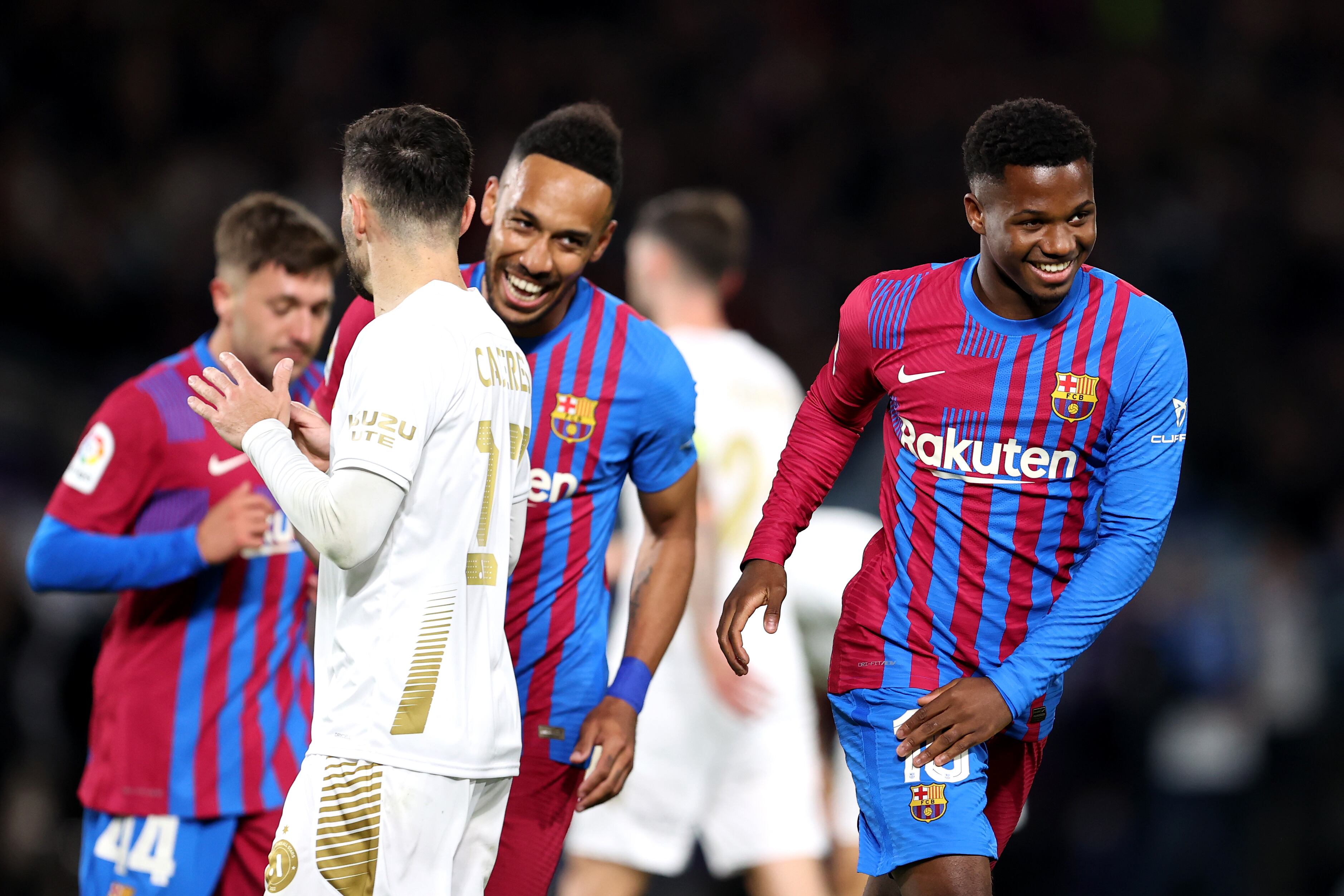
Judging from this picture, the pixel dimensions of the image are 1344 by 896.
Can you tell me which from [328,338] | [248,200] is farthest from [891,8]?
[248,200]

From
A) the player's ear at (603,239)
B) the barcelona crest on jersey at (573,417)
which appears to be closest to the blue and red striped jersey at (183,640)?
the barcelona crest on jersey at (573,417)

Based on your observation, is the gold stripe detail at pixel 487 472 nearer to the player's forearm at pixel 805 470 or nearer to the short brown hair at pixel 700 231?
the player's forearm at pixel 805 470

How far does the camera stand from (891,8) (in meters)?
12.1

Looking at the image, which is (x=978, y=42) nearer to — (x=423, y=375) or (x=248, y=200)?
(x=248, y=200)

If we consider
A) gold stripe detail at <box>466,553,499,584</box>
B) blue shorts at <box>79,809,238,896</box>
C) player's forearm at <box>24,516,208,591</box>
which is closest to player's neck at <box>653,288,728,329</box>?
player's forearm at <box>24,516,208,591</box>

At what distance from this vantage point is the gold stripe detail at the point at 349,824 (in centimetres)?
251

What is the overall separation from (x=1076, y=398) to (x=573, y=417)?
1.20m

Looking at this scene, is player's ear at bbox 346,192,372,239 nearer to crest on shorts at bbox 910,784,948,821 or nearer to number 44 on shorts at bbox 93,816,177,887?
crest on shorts at bbox 910,784,948,821

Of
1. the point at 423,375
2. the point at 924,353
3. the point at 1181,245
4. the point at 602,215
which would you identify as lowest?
the point at 423,375

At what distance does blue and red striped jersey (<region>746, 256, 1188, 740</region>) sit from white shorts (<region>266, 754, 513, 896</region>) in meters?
0.97

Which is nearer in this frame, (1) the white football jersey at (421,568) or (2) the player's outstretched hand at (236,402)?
(1) the white football jersey at (421,568)

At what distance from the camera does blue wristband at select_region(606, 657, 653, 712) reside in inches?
132

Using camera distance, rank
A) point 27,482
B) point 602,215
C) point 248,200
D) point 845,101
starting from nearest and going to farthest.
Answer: point 602,215 → point 248,200 → point 27,482 → point 845,101

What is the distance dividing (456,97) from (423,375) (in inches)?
314
